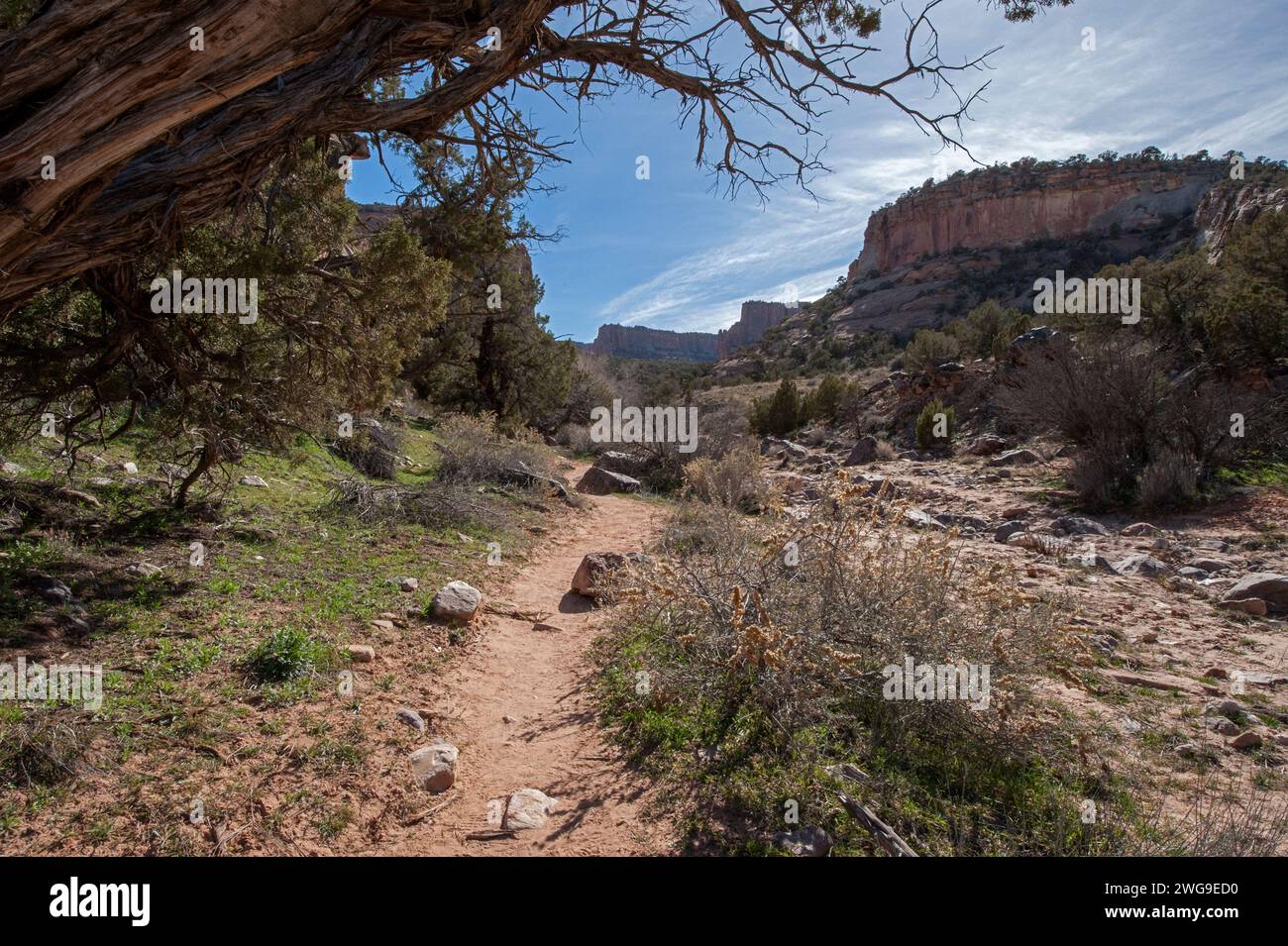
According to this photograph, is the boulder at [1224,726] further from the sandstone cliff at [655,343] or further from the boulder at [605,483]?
the sandstone cliff at [655,343]

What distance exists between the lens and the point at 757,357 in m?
47.3

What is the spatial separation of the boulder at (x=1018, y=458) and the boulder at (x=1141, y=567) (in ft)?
17.9

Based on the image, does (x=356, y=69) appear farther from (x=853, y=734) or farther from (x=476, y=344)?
(x=476, y=344)

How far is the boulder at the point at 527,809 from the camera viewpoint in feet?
9.12

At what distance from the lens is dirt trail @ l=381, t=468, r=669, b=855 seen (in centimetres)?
269

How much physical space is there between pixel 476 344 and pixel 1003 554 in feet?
48.0

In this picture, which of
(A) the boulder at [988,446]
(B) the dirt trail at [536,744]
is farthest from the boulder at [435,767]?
(A) the boulder at [988,446]

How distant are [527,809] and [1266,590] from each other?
6.12 m

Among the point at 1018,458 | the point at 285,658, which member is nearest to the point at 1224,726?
the point at 285,658

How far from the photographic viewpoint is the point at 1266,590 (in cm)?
527

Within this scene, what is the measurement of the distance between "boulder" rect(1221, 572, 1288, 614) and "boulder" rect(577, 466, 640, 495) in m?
9.28

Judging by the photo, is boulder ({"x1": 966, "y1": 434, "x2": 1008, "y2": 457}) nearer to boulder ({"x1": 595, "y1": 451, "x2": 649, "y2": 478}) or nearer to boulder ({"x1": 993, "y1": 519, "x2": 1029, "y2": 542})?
boulder ({"x1": 993, "y1": 519, "x2": 1029, "y2": 542})

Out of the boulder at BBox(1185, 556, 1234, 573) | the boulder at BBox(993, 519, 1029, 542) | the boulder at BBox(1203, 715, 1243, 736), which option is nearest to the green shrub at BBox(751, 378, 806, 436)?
the boulder at BBox(993, 519, 1029, 542)

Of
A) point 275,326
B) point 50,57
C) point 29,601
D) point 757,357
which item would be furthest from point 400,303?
point 757,357
